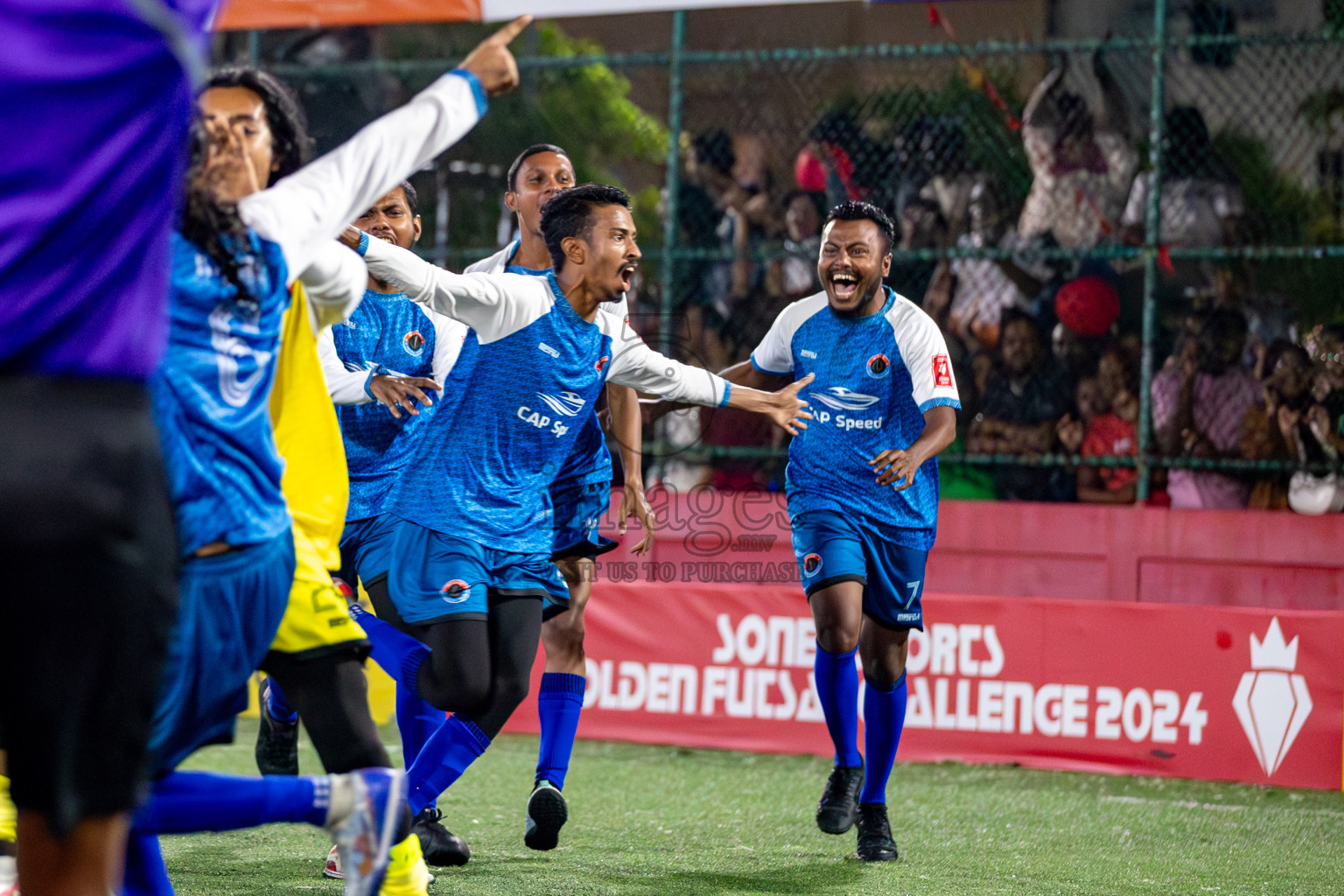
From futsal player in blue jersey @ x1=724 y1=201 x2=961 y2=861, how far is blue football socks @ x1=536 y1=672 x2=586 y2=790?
870 mm

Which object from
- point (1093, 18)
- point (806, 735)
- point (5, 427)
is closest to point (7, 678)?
point (5, 427)

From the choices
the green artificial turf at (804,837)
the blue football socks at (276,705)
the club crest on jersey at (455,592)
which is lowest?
the green artificial turf at (804,837)

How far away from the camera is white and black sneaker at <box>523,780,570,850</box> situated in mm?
4480

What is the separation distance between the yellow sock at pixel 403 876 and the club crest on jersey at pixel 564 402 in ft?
5.13

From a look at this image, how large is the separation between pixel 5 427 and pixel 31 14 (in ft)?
1.51

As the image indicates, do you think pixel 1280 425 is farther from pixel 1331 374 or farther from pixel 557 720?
pixel 557 720

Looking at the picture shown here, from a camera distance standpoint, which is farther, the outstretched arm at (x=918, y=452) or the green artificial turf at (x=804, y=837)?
the outstretched arm at (x=918, y=452)

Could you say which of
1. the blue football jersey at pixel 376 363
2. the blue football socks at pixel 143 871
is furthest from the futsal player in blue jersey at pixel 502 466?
the blue football socks at pixel 143 871

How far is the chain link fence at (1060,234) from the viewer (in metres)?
7.55

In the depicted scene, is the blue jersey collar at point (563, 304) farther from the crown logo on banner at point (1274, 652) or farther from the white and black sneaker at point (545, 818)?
the crown logo on banner at point (1274, 652)

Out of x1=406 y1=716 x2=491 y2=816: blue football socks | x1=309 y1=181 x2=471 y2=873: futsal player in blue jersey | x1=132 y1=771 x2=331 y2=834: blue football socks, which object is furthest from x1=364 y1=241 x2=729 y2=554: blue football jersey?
x1=132 y1=771 x2=331 y2=834: blue football socks

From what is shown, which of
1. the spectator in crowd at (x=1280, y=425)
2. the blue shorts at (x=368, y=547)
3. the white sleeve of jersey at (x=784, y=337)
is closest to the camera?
the blue shorts at (x=368, y=547)

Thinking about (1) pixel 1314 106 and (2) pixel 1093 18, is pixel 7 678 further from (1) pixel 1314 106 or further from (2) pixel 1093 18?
(2) pixel 1093 18

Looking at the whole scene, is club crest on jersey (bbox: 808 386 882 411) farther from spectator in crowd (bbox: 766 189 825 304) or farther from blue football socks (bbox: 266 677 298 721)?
spectator in crowd (bbox: 766 189 825 304)
